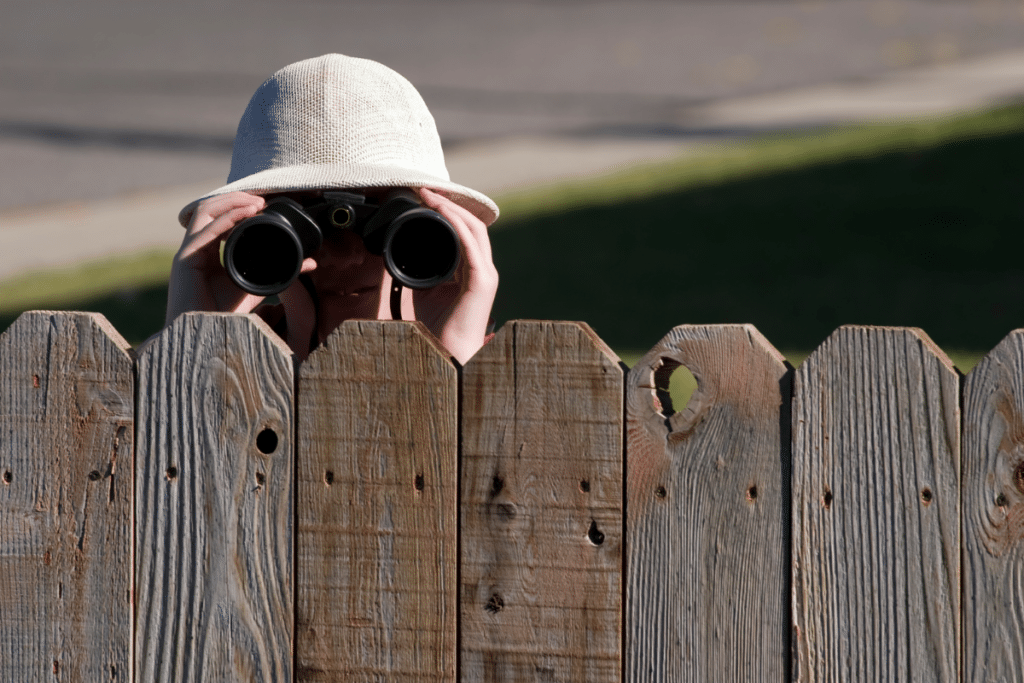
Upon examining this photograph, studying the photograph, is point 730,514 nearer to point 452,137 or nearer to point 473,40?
point 452,137

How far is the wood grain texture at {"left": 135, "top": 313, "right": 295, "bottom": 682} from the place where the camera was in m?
1.44

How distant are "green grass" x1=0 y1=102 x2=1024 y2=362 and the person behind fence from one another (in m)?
2.80

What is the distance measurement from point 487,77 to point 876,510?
36.0 ft

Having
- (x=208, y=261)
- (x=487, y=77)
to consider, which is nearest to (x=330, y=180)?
(x=208, y=261)

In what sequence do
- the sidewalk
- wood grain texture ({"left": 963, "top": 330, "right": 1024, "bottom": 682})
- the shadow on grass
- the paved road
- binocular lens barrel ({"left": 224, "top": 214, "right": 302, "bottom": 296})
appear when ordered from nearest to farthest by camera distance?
wood grain texture ({"left": 963, "top": 330, "right": 1024, "bottom": 682}) < binocular lens barrel ({"left": 224, "top": 214, "right": 302, "bottom": 296}) < the shadow on grass < the sidewalk < the paved road

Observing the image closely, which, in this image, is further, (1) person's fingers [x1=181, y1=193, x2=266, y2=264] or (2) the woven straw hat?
(2) the woven straw hat

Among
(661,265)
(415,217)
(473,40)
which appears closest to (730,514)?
(415,217)

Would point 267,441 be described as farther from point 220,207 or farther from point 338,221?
point 338,221

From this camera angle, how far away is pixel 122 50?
13539 millimetres

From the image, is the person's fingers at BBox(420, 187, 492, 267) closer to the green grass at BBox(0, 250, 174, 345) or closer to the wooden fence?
the wooden fence

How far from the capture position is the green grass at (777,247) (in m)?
5.40

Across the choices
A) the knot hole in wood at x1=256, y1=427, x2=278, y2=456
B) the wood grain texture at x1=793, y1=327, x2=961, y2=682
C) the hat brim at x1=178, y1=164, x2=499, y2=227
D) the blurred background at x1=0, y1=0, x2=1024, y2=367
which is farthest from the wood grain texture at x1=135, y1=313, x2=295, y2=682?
the blurred background at x1=0, y1=0, x2=1024, y2=367

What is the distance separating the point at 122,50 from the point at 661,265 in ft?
32.9

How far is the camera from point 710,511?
139 cm
